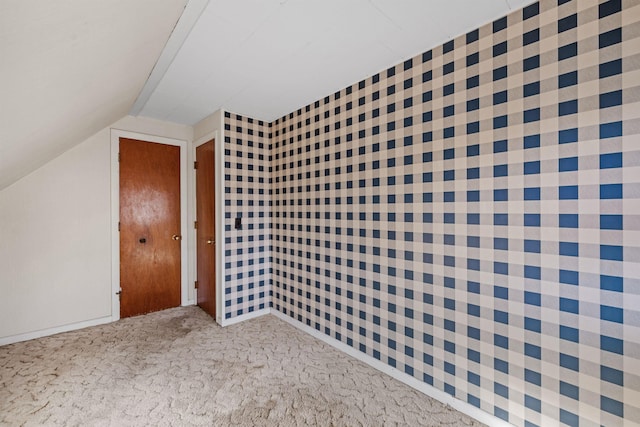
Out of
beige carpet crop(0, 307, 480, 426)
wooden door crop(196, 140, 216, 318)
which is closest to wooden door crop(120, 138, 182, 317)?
wooden door crop(196, 140, 216, 318)

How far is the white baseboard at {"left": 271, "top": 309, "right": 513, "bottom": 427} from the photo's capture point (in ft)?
5.61

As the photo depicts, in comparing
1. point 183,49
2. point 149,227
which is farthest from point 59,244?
point 183,49

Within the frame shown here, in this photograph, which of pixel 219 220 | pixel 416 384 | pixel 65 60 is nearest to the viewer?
pixel 65 60

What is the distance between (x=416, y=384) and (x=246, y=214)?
233cm

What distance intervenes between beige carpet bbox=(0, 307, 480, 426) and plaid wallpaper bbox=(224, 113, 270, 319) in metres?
0.45

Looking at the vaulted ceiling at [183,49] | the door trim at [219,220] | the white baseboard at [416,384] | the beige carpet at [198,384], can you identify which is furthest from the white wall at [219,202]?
the white baseboard at [416,384]

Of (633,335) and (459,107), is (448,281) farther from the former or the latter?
(459,107)

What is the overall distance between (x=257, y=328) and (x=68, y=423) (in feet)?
5.18

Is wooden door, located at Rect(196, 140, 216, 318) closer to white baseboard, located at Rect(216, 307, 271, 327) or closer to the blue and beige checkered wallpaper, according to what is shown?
white baseboard, located at Rect(216, 307, 271, 327)

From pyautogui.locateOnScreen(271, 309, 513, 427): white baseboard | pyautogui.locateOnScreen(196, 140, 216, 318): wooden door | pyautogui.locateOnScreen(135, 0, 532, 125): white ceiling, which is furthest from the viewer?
pyautogui.locateOnScreen(196, 140, 216, 318): wooden door

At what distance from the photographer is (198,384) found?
208cm

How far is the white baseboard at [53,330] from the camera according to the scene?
8.79 feet

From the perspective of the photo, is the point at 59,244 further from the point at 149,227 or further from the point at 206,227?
the point at 206,227

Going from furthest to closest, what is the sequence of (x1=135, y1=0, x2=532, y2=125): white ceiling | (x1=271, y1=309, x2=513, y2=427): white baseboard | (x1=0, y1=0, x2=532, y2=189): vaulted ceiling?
(x1=271, y1=309, x2=513, y2=427): white baseboard
(x1=135, y1=0, x2=532, y2=125): white ceiling
(x1=0, y1=0, x2=532, y2=189): vaulted ceiling
